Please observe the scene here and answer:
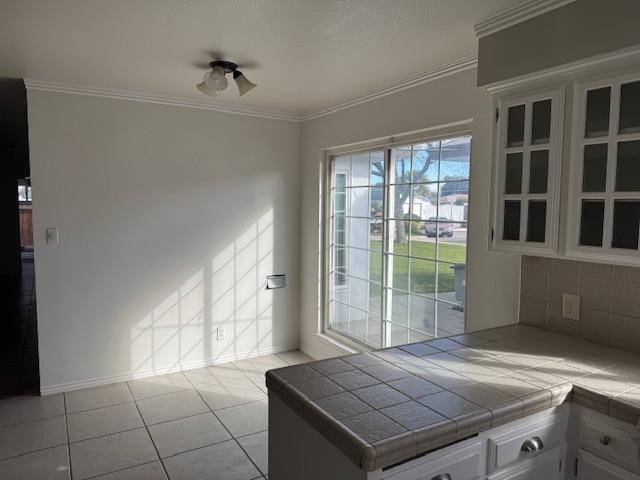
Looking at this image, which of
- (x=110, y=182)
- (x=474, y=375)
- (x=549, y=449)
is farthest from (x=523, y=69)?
(x=110, y=182)

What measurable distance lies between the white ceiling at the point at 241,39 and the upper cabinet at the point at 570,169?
0.51 metres

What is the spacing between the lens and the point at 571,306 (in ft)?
7.07

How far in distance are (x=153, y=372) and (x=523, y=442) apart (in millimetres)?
3197

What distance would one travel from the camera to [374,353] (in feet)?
6.35

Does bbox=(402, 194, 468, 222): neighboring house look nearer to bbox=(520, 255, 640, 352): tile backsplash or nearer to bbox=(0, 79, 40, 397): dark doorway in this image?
bbox=(520, 255, 640, 352): tile backsplash

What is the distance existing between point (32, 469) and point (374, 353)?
6.93 ft

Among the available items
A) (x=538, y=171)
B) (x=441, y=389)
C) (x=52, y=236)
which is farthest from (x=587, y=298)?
Result: (x=52, y=236)

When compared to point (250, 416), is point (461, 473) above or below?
above

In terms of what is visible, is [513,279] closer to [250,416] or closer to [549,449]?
[549,449]

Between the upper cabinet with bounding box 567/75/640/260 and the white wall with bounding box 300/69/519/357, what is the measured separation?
2.15 ft

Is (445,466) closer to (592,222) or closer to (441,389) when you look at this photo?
(441,389)

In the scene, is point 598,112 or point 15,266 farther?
point 15,266

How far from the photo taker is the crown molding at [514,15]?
6.10 feet

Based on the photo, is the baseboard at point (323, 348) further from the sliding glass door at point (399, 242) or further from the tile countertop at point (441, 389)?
the tile countertop at point (441, 389)
